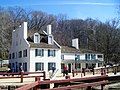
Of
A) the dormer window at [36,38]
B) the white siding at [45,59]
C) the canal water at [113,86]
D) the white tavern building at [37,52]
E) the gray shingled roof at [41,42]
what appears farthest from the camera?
the dormer window at [36,38]

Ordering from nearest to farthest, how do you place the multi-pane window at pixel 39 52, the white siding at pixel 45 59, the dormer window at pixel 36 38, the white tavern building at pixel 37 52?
the white siding at pixel 45 59, the white tavern building at pixel 37 52, the multi-pane window at pixel 39 52, the dormer window at pixel 36 38

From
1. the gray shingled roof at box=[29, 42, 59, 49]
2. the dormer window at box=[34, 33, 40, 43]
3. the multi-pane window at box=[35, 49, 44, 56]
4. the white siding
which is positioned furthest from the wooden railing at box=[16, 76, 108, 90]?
the dormer window at box=[34, 33, 40, 43]

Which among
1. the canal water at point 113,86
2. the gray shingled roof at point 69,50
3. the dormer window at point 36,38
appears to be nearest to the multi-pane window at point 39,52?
the dormer window at point 36,38

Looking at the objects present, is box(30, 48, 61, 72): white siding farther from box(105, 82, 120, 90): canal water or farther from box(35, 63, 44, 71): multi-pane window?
box(105, 82, 120, 90): canal water

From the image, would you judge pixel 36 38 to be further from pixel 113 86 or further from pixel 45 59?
pixel 113 86

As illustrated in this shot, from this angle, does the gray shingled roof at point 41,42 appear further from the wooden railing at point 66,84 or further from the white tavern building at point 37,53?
the wooden railing at point 66,84

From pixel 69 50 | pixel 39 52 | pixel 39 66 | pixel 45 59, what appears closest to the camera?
pixel 39 66

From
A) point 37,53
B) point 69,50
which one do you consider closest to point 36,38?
point 37,53

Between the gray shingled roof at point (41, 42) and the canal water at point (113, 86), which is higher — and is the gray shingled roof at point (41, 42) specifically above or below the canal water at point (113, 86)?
above

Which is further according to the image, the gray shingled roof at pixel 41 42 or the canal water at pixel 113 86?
the gray shingled roof at pixel 41 42

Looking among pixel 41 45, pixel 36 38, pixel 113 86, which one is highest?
pixel 36 38

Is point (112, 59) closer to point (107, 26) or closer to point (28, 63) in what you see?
point (107, 26)

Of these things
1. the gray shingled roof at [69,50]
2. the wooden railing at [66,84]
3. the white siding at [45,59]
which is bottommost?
the wooden railing at [66,84]

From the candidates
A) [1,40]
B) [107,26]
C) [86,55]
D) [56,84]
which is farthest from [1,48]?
[56,84]
